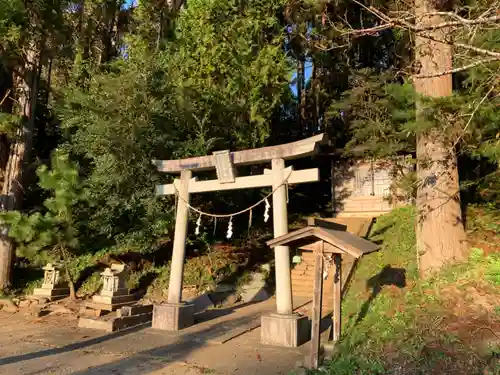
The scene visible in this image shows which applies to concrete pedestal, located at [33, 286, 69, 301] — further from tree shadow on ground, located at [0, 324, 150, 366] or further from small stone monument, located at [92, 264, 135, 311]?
tree shadow on ground, located at [0, 324, 150, 366]

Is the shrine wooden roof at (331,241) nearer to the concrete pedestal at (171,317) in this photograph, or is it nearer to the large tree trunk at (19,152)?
the concrete pedestal at (171,317)

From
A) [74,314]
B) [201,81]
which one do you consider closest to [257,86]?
[201,81]

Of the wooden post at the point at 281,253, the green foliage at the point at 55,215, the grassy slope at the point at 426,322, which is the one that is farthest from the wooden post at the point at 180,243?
the grassy slope at the point at 426,322

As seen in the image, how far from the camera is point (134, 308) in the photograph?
31.4ft

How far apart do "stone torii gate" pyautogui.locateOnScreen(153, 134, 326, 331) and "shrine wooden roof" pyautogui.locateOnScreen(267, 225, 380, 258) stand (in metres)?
0.91

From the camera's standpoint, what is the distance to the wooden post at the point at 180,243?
362 inches

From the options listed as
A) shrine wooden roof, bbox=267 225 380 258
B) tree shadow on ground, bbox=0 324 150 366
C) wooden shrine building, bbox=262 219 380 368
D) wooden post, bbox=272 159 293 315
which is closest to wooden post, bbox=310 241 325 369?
wooden shrine building, bbox=262 219 380 368

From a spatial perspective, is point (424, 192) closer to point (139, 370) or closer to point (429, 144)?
point (429, 144)

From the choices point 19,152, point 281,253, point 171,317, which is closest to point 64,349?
point 171,317

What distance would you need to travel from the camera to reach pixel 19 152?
42.6ft

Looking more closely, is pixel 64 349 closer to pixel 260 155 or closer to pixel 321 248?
pixel 321 248

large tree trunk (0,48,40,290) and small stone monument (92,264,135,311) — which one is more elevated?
large tree trunk (0,48,40,290)

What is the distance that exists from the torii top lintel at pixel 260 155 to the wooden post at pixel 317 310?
2.19 meters

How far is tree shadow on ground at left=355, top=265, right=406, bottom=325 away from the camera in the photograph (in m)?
8.33
